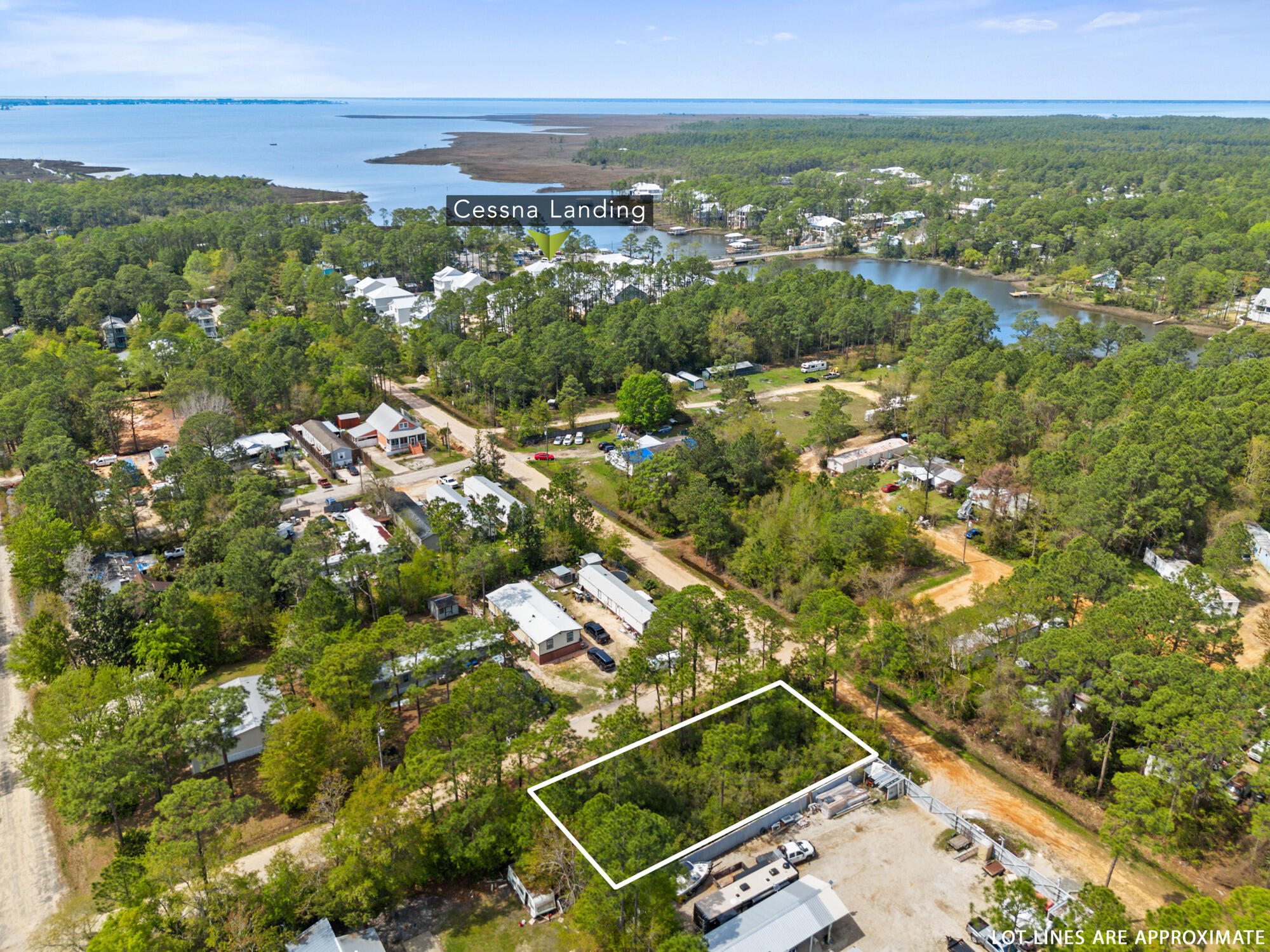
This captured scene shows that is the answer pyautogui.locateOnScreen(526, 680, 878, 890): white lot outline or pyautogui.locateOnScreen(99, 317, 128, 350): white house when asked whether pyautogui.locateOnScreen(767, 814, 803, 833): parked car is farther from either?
pyautogui.locateOnScreen(99, 317, 128, 350): white house

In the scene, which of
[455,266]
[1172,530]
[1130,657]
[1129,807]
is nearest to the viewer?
[1129,807]

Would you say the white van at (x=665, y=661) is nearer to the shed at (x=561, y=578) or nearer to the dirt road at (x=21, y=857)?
the shed at (x=561, y=578)

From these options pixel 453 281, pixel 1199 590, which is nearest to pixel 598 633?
pixel 1199 590

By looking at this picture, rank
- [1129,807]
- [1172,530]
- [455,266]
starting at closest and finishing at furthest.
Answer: [1129,807] → [1172,530] → [455,266]

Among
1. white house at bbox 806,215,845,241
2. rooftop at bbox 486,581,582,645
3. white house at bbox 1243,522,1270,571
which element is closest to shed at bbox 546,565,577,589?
rooftop at bbox 486,581,582,645

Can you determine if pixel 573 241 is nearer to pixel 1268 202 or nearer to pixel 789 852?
pixel 789 852

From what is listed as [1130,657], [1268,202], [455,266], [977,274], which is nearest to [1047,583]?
[1130,657]

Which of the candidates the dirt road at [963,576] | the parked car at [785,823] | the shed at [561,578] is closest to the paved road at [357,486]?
the shed at [561,578]
